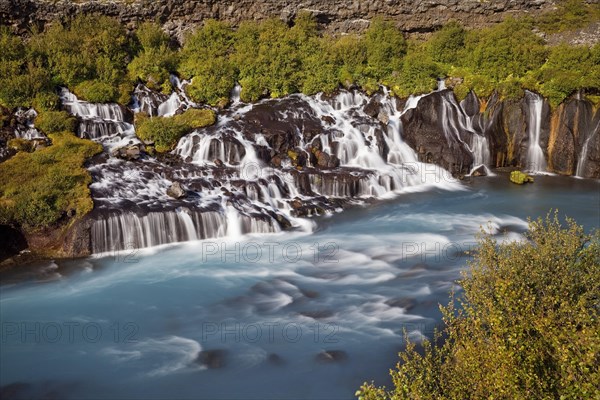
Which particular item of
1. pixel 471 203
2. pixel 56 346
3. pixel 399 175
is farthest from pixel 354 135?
pixel 56 346

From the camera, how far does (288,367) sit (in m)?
12.5

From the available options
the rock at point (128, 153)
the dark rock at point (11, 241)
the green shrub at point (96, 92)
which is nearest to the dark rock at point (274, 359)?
the dark rock at point (11, 241)

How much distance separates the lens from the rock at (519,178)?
2716 cm

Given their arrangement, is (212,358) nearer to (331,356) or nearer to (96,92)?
(331,356)

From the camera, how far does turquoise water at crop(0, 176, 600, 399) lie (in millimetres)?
12148

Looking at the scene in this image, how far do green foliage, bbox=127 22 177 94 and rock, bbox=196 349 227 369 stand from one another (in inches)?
883

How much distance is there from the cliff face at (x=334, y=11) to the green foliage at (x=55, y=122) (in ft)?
38.6

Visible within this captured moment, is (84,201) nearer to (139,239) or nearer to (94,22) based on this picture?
(139,239)

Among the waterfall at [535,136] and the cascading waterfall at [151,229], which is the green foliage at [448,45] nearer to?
the waterfall at [535,136]

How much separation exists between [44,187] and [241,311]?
1110 cm

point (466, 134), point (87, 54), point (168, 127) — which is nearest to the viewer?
point (168, 127)

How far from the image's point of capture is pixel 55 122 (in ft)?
85.0

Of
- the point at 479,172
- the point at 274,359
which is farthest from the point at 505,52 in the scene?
the point at 274,359

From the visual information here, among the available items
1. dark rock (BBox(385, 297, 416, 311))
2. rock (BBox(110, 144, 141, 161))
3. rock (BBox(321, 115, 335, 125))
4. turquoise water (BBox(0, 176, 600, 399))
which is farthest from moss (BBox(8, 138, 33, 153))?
dark rock (BBox(385, 297, 416, 311))
